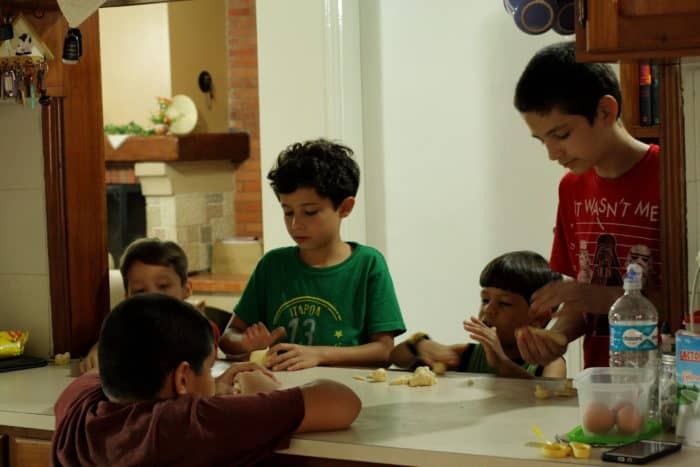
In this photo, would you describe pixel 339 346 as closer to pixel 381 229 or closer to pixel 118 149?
pixel 381 229

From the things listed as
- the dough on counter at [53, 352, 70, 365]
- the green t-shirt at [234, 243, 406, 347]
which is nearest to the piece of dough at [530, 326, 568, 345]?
the green t-shirt at [234, 243, 406, 347]

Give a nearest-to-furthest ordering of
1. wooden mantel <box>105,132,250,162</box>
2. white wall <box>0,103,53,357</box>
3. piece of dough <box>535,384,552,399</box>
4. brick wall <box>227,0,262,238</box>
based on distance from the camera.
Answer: piece of dough <box>535,384,552,399</box>
white wall <box>0,103,53,357</box>
wooden mantel <box>105,132,250,162</box>
brick wall <box>227,0,262,238</box>

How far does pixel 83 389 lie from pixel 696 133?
1.15 m

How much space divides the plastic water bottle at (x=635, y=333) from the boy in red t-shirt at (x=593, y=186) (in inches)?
10.0

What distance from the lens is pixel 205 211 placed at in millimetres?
7438

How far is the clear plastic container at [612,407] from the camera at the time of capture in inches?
62.7

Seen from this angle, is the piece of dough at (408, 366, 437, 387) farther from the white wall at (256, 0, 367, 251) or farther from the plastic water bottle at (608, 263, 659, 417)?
the white wall at (256, 0, 367, 251)

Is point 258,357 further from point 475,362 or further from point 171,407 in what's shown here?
point 171,407

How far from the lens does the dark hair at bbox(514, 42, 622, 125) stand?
201 centimetres

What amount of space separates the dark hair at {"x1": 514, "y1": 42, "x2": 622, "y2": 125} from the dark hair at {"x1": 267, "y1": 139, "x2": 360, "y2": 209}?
0.51 meters

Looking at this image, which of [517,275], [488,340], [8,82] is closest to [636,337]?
[488,340]

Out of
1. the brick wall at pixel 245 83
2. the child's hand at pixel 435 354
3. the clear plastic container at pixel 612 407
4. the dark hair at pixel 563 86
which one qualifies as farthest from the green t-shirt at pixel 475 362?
the brick wall at pixel 245 83

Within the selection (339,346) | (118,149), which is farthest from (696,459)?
(118,149)

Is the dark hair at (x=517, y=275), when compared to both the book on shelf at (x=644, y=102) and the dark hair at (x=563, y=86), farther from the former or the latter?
the book on shelf at (x=644, y=102)
